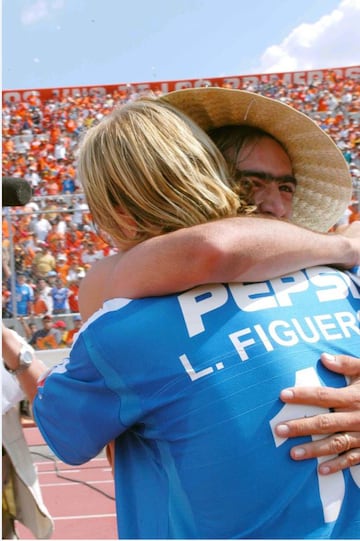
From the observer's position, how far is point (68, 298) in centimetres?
844

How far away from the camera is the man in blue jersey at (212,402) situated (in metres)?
1.02

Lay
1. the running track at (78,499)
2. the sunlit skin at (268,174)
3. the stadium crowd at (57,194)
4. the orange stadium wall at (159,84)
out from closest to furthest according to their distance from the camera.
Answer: the sunlit skin at (268,174), the running track at (78,499), the stadium crowd at (57,194), the orange stadium wall at (159,84)

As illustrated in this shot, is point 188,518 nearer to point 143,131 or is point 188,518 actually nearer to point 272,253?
point 272,253

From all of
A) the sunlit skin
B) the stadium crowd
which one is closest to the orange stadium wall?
A: the stadium crowd

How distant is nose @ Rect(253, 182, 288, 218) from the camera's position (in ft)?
4.60

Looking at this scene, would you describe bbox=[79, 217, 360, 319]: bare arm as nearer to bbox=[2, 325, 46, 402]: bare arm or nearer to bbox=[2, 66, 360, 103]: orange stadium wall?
bbox=[2, 325, 46, 402]: bare arm

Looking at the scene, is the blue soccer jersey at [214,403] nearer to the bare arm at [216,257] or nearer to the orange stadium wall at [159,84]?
the bare arm at [216,257]

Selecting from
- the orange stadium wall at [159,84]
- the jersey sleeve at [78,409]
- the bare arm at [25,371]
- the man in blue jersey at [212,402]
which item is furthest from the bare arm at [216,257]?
the orange stadium wall at [159,84]

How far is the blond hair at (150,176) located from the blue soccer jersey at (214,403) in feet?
0.51

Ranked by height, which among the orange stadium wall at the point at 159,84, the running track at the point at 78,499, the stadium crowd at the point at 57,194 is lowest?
the running track at the point at 78,499

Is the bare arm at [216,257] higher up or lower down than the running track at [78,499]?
higher up

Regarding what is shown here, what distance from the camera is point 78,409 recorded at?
108 centimetres

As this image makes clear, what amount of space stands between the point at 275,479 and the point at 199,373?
20 centimetres

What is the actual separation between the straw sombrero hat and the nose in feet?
0.52
